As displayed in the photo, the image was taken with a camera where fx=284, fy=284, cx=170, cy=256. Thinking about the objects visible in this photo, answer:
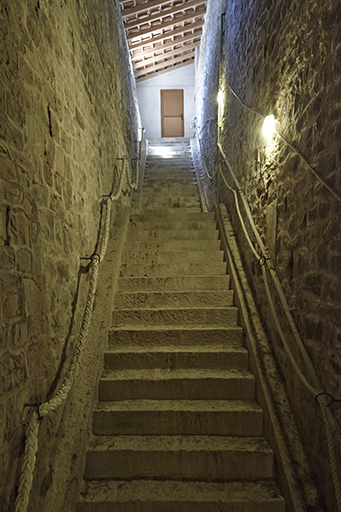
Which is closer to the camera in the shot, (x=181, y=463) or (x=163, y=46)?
(x=181, y=463)

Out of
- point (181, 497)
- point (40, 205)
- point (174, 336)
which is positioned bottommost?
point (181, 497)

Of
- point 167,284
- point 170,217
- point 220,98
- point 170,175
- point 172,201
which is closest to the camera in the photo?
point 167,284

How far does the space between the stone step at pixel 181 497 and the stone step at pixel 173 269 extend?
1824 millimetres

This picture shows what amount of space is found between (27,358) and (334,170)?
1.86 meters

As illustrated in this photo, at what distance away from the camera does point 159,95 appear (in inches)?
415

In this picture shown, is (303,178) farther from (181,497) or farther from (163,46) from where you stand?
(163,46)

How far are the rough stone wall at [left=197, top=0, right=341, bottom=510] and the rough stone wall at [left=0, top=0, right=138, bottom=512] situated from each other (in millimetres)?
1517

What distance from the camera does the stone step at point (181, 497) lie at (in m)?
1.66

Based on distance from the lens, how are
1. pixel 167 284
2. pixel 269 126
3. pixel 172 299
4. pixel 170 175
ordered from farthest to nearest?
pixel 170 175, pixel 167 284, pixel 172 299, pixel 269 126

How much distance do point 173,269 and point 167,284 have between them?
27 cm

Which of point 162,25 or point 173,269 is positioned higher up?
point 162,25

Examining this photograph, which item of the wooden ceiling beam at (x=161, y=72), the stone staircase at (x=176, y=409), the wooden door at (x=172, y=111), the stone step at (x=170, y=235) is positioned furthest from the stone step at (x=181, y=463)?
the wooden ceiling beam at (x=161, y=72)

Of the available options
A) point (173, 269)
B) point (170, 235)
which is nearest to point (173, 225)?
point (170, 235)

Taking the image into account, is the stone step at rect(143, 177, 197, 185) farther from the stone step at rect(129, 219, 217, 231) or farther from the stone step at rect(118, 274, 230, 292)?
the stone step at rect(118, 274, 230, 292)
